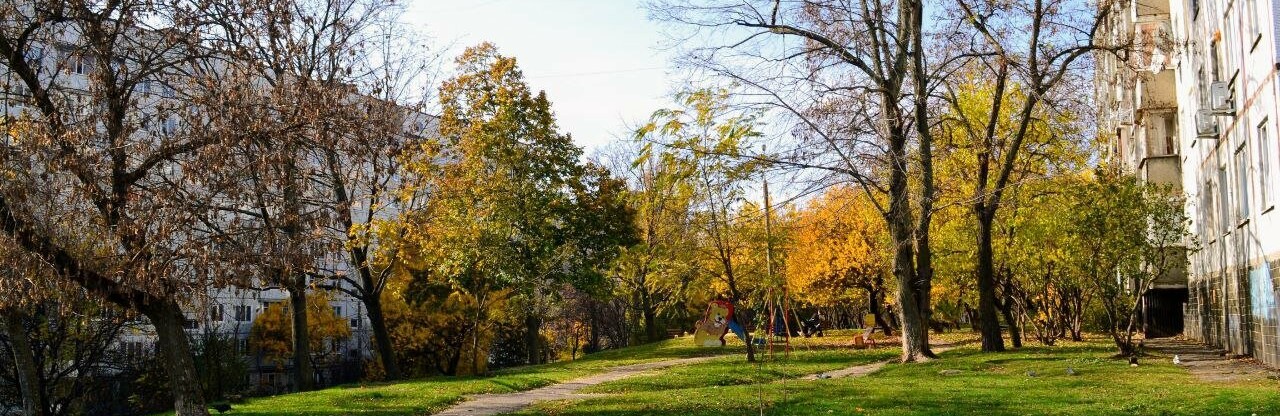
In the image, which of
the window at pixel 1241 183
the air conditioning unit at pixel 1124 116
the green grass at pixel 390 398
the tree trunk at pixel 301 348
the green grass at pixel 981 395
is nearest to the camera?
the green grass at pixel 981 395

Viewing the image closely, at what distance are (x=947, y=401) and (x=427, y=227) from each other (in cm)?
1393

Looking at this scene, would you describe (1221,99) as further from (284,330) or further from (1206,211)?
(284,330)

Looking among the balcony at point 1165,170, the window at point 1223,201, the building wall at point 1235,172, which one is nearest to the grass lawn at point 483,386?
the building wall at point 1235,172

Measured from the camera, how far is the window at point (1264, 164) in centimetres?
1758

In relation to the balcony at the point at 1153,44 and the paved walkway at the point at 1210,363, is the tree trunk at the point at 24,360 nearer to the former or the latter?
the paved walkway at the point at 1210,363

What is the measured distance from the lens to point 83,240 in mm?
12523

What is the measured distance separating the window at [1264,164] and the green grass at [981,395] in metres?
3.23

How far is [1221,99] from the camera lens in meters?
19.9

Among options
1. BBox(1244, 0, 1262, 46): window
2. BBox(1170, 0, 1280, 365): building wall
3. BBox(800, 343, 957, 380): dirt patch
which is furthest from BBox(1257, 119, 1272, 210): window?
BBox(800, 343, 957, 380): dirt patch

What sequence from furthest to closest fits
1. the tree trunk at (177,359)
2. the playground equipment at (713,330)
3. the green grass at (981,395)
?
the playground equipment at (713,330) → the tree trunk at (177,359) → the green grass at (981,395)

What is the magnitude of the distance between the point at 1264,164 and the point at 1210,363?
13.9 feet

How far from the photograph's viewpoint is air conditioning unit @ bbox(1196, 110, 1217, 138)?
21609mm

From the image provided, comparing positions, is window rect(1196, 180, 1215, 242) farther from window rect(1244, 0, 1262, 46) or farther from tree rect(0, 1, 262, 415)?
tree rect(0, 1, 262, 415)

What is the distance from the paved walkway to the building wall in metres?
0.32
